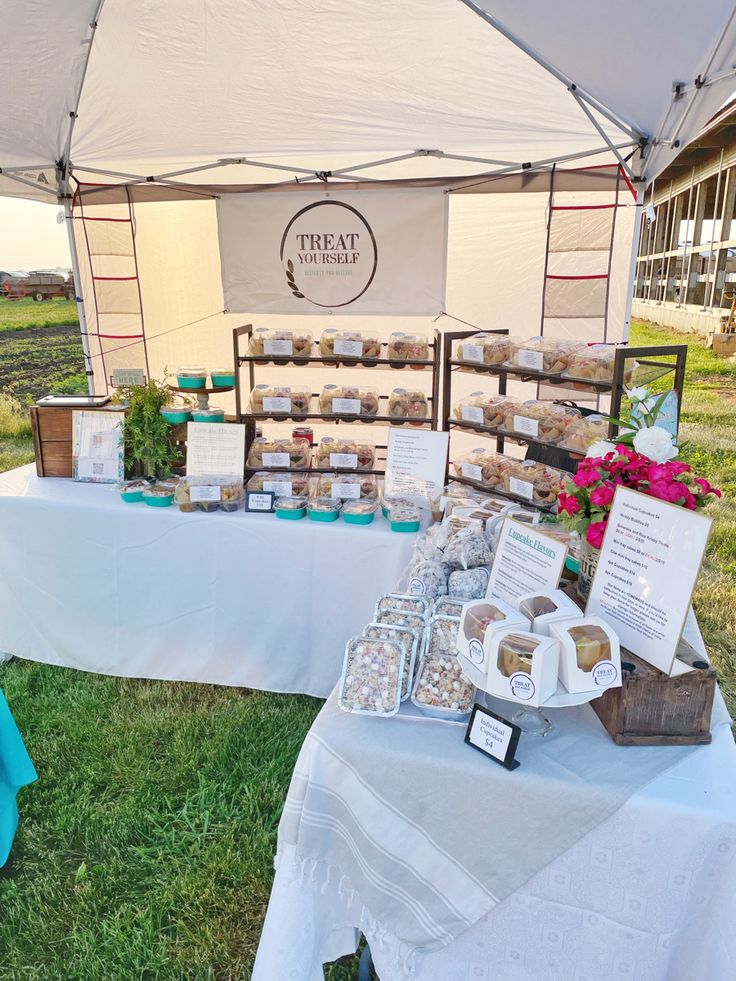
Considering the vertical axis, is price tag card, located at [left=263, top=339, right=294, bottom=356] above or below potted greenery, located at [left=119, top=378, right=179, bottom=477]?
above

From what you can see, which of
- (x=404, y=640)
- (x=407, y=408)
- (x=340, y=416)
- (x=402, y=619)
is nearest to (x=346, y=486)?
(x=340, y=416)

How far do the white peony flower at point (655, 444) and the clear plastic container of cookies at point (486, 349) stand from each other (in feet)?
4.47

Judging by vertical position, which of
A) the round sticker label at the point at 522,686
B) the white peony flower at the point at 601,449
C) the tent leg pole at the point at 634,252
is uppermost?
the tent leg pole at the point at 634,252

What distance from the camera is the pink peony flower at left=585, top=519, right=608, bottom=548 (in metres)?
1.52

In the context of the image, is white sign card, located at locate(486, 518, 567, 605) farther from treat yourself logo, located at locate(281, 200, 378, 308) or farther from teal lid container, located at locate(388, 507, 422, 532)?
treat yourself logo, located at locate(281, 200, 378, 308)

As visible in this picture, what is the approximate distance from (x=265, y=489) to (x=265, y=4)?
2.09m

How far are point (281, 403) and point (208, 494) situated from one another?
21.7 inches

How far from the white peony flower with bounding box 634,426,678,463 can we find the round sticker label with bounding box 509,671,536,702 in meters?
0.60

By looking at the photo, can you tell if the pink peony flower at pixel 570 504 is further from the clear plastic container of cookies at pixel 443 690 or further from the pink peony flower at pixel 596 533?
the clear plastic container of cookies at pixel 443 690

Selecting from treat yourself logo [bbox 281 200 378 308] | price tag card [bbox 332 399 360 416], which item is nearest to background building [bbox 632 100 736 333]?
treat yourself logo [bbox 281 200 378 308]

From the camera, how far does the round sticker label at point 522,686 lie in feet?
4.07

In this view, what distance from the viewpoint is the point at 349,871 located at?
54.8 inches

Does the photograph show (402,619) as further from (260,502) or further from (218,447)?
(218,447)

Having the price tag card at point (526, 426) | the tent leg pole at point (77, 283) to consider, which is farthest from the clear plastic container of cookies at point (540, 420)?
the tent leg pole at point (77, 283)
